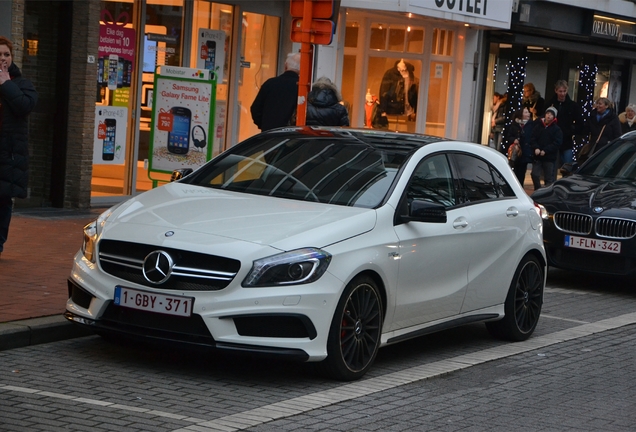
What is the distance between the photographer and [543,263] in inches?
372

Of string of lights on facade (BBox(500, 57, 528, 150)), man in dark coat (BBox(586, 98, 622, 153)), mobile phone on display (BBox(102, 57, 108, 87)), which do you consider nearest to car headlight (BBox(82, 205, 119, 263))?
mobile phone on display (BBox(102, 57, 108, 87))

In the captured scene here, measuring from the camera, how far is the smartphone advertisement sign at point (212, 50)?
17.4 meters

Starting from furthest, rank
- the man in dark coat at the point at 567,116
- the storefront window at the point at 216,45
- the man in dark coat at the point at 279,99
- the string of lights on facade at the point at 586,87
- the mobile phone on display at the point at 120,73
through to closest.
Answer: the string of lights on facade at the point at 586,87, the man in dark coat at the point at 567,116, the storefront window at the point at 216,45, the mobile phone on display at the point at 120,73, the man in dark coat at the point at 279,99

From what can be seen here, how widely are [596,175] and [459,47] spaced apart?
32.4 feet

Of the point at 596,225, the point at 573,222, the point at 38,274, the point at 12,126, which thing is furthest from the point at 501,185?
the point at 12,126

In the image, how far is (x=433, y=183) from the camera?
8.27m

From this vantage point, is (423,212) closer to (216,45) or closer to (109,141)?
(109,141)

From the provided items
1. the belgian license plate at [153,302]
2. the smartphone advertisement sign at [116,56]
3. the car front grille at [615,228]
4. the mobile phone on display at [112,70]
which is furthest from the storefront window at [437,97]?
the belgian license plate at [153,302]

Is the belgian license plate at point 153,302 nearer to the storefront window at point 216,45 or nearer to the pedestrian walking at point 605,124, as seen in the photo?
the storefront window at point 216,45


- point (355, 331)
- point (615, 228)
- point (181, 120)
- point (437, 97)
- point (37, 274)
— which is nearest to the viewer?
point (355, 331)

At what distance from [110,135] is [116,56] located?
107cm

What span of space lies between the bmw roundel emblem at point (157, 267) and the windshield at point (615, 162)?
7703 mm

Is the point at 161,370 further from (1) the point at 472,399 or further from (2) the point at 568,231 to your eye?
(2) the point at 568,231

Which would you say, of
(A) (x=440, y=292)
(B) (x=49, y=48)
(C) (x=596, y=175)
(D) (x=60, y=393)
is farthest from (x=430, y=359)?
(B) (x=49, y=48)
